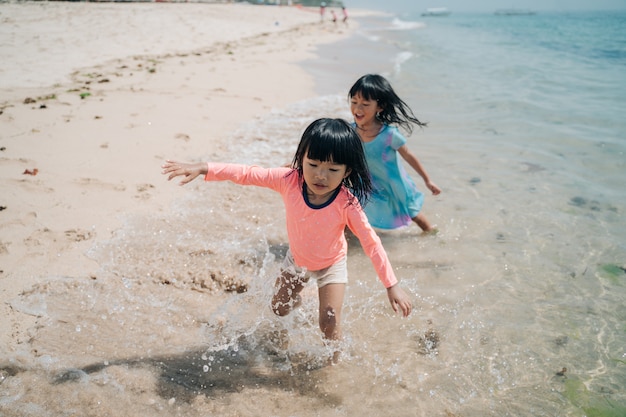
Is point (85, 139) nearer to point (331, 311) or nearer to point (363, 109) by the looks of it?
point (363, 109)

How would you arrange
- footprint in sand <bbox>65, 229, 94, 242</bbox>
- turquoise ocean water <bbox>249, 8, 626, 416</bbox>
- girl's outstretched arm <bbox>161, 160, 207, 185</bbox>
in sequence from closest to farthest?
girl's outstretched arm <bbox>161, 160, 207, 185</bbox> → turquoise ocean water <bbox>249, 8, 626, 416</bbox> → footprint in sand <bbox>65, 229, 94, 242</bbox>

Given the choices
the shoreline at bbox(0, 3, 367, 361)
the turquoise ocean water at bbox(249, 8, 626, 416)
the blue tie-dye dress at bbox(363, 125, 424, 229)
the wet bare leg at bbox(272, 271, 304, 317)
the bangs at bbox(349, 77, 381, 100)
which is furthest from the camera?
the blue tie-dye dress at bbox(363, 125, 424, 229)

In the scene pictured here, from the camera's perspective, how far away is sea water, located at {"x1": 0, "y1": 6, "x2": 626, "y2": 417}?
222 cm

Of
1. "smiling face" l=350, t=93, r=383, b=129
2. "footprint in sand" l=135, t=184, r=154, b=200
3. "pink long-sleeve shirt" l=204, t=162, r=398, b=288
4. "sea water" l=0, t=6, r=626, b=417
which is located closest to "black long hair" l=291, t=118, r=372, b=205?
"pink long-sleeve shirt" l=204, t=162, r=398, b=288

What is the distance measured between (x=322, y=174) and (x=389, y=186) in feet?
5.08

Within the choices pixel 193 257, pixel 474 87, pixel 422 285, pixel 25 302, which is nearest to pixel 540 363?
pixel 422 285

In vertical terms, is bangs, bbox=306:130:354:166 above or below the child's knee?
above

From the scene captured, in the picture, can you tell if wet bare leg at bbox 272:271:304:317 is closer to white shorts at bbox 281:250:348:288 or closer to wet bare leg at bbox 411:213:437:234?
white shorts at bbox 281:250:348:288

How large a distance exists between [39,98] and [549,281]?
20.2 ft

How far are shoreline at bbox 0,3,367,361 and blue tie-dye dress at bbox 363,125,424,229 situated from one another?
1.76 meters

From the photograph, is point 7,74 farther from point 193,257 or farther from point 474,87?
point 474,87

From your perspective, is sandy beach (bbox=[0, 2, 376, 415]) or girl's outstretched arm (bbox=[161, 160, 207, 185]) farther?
sandy beach (bbox=[0, 2, 376, 415])

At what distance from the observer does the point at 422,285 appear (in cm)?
323

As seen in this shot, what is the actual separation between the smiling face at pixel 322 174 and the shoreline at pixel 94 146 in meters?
1.66
